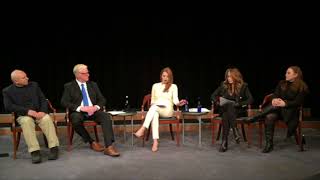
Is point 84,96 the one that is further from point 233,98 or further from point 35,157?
point 233,98

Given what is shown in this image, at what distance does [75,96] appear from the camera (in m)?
5.25

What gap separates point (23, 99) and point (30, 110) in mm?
227

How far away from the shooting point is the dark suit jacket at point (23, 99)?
4.80 m

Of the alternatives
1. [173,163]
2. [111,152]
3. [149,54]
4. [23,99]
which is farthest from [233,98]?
[23,99]

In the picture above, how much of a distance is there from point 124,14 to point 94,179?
3.89 metres

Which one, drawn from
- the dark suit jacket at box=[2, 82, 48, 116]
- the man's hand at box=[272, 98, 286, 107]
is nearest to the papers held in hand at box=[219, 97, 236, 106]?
the man's hand at box=[272, 98, 286, 107]

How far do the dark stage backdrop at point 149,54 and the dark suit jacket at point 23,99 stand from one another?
2.12 meters

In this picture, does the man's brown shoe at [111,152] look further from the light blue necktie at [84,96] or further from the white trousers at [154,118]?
the light blue necktie at [84,96]

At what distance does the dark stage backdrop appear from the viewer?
6.95 m

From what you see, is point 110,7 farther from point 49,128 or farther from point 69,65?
point 49,128

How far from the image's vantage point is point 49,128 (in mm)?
4777

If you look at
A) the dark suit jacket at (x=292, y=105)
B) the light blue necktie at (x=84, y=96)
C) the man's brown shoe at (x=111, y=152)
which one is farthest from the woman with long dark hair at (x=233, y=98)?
the light blue necktie at (x=84, y=96)

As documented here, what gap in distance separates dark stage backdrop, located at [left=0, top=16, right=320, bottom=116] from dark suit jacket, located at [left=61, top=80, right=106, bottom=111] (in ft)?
5.97

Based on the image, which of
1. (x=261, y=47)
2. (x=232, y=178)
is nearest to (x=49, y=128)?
(x=232, y=178)
